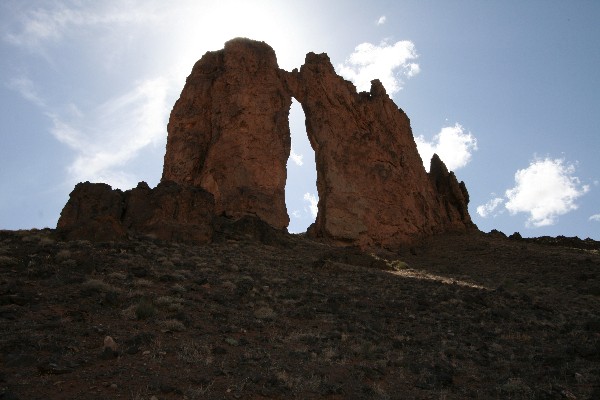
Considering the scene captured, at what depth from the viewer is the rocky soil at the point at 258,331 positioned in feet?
28.5

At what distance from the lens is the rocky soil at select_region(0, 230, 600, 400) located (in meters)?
8.68

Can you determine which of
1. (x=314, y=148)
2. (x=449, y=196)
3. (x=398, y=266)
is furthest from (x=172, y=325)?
(x=449, y=196)

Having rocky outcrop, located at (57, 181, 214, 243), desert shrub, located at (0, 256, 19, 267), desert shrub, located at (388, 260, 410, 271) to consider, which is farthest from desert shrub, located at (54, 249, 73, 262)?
desert shrub, located at (388, 260, 410, 271)

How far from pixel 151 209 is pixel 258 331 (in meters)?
16.3

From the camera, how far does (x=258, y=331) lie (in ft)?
41.0

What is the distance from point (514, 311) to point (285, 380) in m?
12.1

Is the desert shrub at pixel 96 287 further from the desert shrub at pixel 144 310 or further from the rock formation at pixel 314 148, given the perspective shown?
the rock formation at pixel 314 148

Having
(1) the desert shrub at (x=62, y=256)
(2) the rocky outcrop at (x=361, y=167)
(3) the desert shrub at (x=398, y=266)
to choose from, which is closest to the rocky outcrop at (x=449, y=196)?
(2) the rocky outcrop at (x=361, y=167)

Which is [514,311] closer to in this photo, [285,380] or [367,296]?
[367,296]

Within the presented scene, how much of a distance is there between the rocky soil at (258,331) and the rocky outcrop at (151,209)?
2.67 m

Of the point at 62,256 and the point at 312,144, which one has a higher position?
the point at 312,144

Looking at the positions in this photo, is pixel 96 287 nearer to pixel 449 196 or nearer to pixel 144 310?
pixel 144 310

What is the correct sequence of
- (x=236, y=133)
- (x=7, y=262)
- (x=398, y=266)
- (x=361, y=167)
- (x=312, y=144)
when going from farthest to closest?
(x=312, y=144)
(x=361, y=167)
(x=236, y=133)
(x=398, y=266)
(x=7, y=262)

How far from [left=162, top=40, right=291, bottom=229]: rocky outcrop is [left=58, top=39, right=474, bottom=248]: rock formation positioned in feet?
0.27
